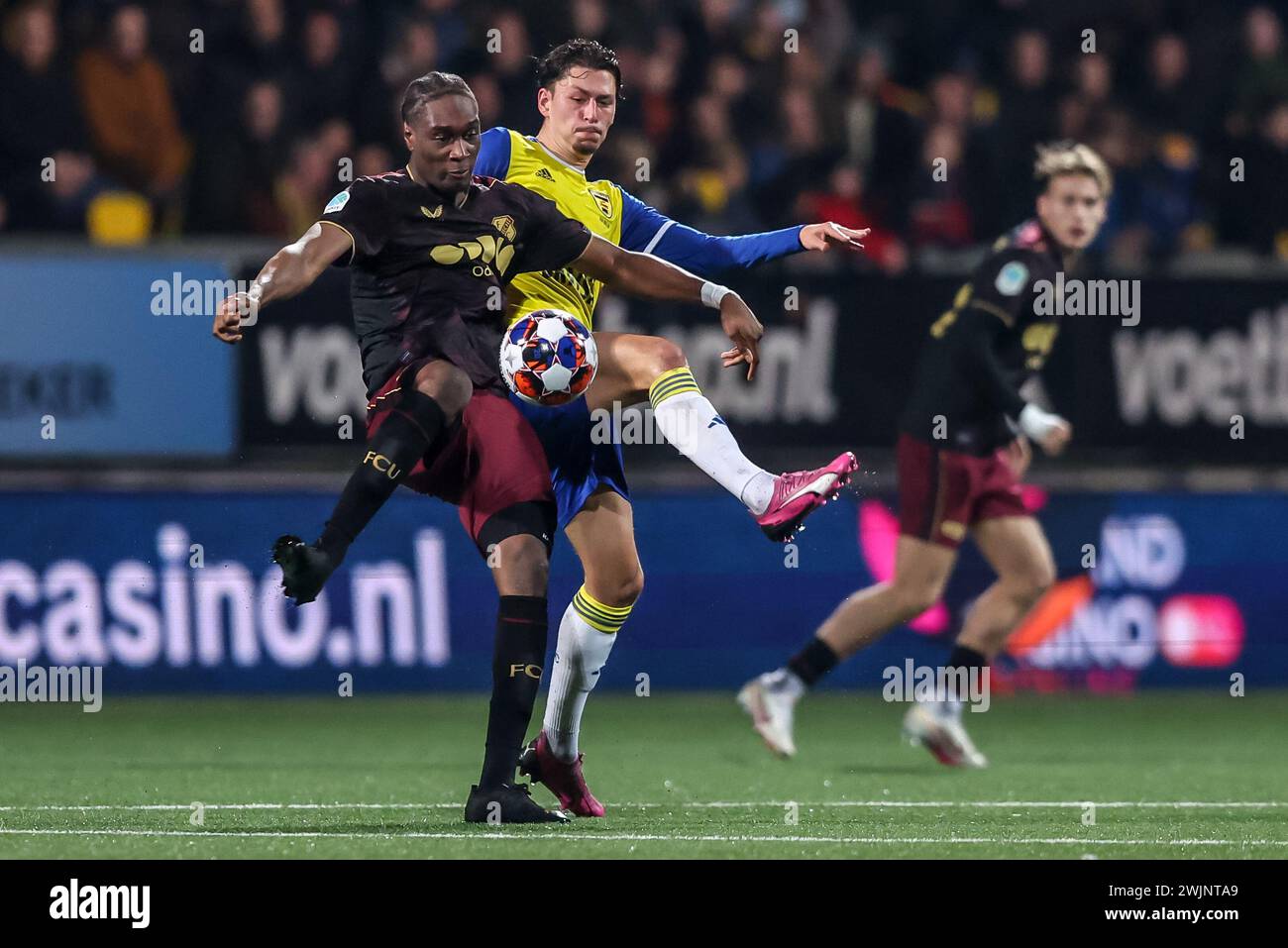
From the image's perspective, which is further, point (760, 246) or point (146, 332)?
point (146, 332)

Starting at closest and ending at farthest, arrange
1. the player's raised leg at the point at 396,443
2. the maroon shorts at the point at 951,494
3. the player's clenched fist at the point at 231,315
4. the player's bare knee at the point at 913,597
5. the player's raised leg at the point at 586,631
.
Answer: the player's clenched fist at the point at 231,315, the player's raised leg at the point at 396,443, the player's raised leg at the point at 586,631, the player's bare knee at the point at 913,597, the maroon shorts at the point at 951,494

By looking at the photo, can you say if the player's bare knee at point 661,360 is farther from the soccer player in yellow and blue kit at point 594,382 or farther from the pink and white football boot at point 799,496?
the pink and white football boot at point 799,496

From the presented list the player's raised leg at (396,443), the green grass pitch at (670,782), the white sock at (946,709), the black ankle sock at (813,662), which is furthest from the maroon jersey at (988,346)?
the player's raised leg at (396,443)

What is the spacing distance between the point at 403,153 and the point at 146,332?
6.51 ft

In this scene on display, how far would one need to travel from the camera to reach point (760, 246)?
25.4 ft

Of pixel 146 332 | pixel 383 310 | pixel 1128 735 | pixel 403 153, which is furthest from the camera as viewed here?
pixel 403 153

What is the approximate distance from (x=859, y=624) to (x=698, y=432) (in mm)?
3124

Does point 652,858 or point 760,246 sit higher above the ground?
point 760,246

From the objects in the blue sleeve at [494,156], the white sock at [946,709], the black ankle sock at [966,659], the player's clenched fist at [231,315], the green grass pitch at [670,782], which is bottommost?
the green grass pitch at [670,782]

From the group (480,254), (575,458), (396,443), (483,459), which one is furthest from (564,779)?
(480,254)

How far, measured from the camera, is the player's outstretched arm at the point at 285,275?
643 cm

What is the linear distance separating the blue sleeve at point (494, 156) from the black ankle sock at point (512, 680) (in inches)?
61.8

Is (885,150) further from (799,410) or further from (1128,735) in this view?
(1128,735)

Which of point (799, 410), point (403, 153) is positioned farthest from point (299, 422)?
point (799, 410)
